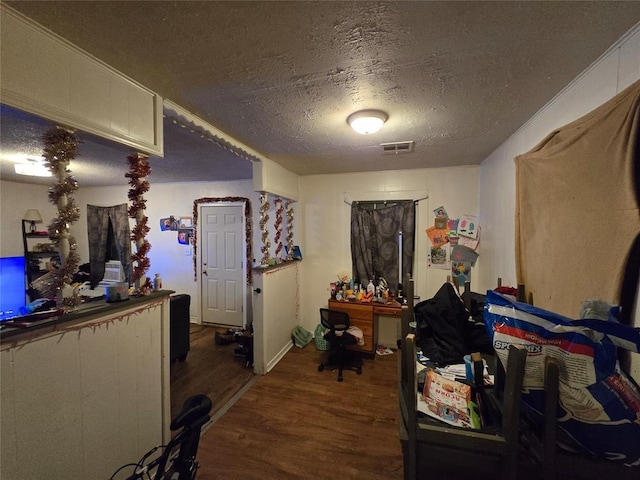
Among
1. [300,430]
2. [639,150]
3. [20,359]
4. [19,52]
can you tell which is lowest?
[300,430]

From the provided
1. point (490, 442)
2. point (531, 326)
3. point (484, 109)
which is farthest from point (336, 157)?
point (490, 442)

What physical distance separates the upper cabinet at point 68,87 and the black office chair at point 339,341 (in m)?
2.32

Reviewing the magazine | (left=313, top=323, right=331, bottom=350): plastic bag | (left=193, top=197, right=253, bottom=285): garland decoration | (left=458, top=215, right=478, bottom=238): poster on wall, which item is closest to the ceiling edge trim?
(left=193, top=197, right=253, bottom=285): garland decoration

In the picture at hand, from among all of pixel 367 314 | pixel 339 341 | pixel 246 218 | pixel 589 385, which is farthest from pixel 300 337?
pixel 589 385

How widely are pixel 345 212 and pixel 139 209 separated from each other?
8.33 feet

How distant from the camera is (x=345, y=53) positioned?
46.3 inches

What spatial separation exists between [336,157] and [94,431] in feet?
9.21

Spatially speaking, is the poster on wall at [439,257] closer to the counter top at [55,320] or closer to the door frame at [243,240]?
the door frame at [243,240]

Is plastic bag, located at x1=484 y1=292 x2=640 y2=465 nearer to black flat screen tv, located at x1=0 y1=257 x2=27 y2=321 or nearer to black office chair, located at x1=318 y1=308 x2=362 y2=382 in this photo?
black office chair, located at x1=318 y1=308 x2=362 y2=382

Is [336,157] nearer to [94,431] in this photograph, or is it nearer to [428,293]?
[428,293]

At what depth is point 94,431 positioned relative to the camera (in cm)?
124

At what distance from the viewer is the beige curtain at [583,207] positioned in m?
1.00

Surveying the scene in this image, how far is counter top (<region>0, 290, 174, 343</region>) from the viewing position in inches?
38.5

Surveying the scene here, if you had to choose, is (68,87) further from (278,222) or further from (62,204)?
(278,222)
